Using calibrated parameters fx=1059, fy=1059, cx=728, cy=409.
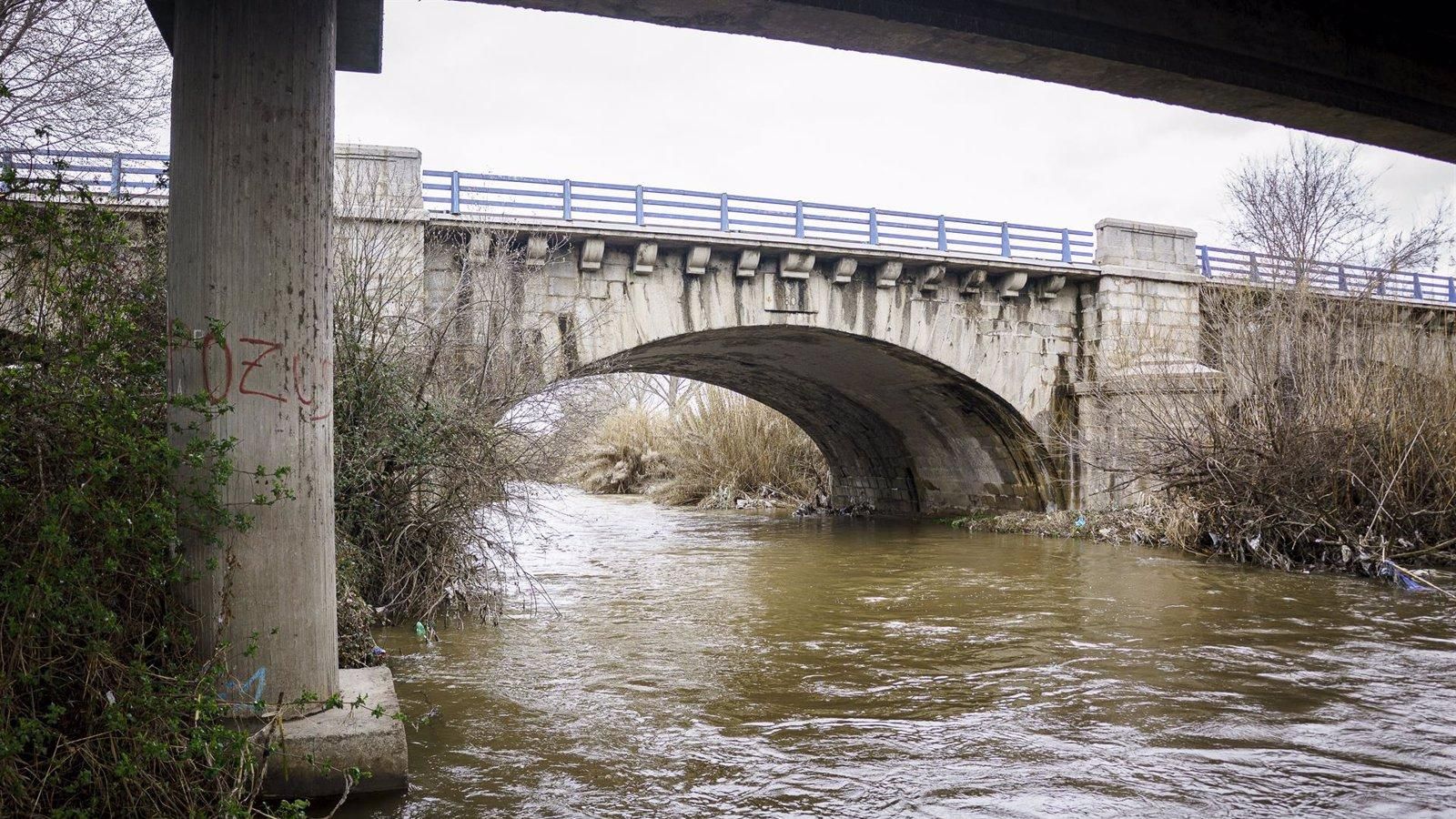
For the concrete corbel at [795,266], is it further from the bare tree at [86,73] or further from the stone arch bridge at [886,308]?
the bare tree at [86,73]

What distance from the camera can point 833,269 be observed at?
1551 cm

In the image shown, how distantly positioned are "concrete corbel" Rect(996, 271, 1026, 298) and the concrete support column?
46.8ft

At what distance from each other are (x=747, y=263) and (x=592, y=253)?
89.6 inches

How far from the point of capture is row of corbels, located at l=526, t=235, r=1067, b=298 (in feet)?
44.6

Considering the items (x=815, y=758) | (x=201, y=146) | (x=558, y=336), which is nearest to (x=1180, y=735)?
(x=815, y=758)

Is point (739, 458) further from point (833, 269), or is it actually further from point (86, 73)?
point (86, 73)

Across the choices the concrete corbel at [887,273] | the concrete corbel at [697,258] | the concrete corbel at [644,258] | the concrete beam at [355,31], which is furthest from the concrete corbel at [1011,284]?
the concrete beam at [355,31]

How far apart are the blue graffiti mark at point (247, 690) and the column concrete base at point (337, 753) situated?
0.52 feet

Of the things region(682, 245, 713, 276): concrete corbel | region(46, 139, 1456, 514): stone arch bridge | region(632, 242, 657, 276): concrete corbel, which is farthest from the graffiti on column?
region(682, 245, 713, 276): concrete corbel

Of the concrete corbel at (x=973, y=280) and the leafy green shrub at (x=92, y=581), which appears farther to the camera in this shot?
the concrete corbel at (x=973, y=280)

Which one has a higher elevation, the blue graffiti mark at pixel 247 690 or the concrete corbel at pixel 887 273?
the concrete corbel at pixel 887 273

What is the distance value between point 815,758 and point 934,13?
123 inches

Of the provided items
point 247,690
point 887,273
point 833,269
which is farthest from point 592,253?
point 247,690

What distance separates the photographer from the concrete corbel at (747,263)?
48.0 feet
